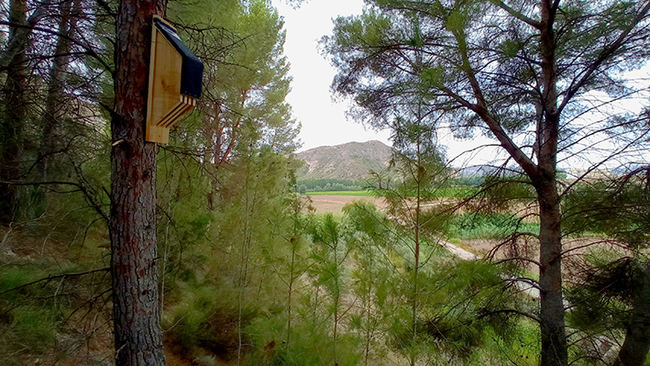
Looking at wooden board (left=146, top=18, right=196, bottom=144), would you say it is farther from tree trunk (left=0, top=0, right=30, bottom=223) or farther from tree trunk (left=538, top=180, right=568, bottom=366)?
tree trunk (left=538, top=180, right=568, bottom=366)

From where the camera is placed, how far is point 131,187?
4.66ft

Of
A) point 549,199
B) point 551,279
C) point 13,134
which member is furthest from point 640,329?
point 13,134

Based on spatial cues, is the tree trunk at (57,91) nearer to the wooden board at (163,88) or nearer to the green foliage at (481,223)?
the wooden board at (163,88)

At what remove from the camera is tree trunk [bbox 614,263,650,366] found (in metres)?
2.45

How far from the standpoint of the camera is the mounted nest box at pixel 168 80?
4.29ft

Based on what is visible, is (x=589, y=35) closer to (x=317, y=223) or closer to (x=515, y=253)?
(x=515, y=253)

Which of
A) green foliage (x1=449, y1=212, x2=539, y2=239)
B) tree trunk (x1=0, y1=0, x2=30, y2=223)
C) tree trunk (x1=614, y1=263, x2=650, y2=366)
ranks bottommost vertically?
tree trunk (x1=614, y1=263, x2=650, y2=366)

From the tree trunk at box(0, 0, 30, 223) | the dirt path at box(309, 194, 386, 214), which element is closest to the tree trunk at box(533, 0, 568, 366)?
the dirt path at box(309, 194, 386, 214)

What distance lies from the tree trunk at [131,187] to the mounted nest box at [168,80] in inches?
2.4

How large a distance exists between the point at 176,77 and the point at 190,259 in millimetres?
3182

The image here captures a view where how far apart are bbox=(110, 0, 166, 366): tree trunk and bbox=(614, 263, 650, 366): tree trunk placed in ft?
12.0

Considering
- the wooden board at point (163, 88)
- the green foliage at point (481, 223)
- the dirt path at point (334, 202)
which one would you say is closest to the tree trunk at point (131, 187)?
the wooden board at point (163, 88)

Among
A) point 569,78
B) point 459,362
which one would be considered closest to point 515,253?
point 459,362

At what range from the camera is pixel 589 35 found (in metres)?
2.60
